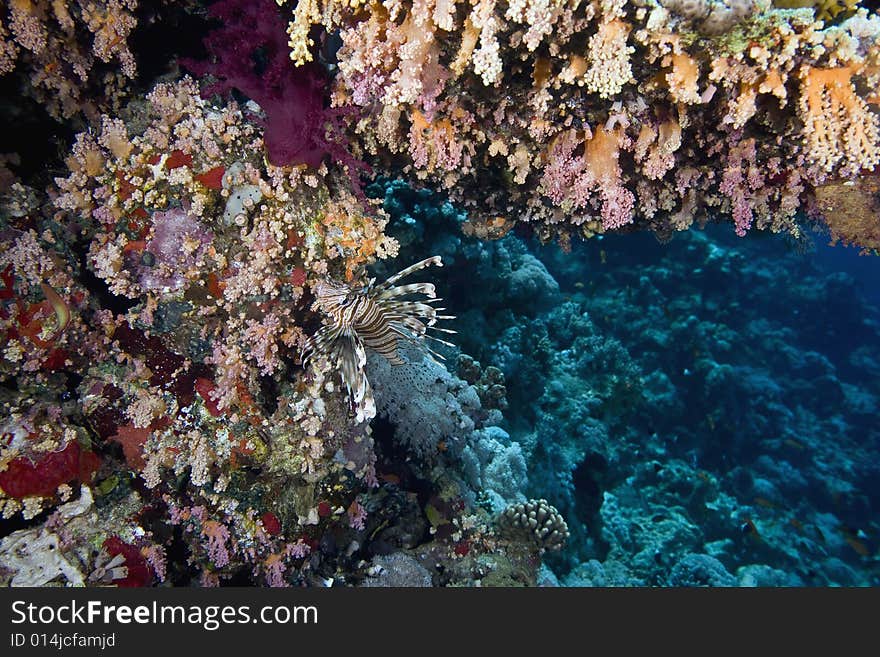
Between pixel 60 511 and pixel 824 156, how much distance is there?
3721mm

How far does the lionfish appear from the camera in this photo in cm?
260

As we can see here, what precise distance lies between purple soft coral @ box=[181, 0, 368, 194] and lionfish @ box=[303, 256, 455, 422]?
0.59m

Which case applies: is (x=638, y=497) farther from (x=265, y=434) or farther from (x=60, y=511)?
(x=60, y=511)

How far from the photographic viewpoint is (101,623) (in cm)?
225

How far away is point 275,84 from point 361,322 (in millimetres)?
1311

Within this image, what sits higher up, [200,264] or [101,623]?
[200,264]

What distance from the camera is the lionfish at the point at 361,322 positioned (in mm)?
2596

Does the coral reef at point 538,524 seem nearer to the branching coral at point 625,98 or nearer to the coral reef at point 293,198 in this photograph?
the coral reef at point 293,198

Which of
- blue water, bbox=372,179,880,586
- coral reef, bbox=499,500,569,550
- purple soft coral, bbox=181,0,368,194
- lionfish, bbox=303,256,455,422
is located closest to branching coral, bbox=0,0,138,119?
purple soft coral, bbox=181,0,368,194

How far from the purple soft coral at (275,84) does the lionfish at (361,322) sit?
1.93 ft

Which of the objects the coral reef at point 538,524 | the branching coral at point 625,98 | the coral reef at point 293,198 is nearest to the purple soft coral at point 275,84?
the coral reef at point 293,198

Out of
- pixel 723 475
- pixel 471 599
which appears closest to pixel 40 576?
pixel 471 599

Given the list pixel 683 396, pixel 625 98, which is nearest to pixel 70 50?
pixel 625 98

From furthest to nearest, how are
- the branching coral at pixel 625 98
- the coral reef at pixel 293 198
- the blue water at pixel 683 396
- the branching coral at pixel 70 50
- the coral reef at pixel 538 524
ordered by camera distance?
the blue water at pixel 683 396 → the coral reef at pixel 538 524 → the branching coral at pixel 70 50 → the coral reef at pixel 293 198 → the branching coral at pixel 625 98
